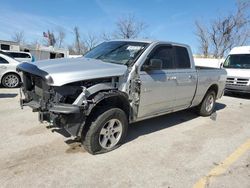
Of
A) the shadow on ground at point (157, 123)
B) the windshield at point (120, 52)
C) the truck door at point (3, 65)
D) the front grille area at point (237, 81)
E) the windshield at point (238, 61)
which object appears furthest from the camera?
the windshield at point (238, 61)

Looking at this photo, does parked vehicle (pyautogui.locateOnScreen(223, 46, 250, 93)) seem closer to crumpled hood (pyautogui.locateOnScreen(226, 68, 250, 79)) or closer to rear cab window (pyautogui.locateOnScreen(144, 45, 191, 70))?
crumpled hood (pyautogui.locateOnScreen(226, 68, 250, 79))

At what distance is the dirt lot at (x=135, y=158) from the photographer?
3.44 metres

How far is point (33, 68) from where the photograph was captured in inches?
155

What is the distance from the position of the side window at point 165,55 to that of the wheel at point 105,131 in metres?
1.46

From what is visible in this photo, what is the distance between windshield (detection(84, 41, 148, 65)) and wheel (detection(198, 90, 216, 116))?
118 inches

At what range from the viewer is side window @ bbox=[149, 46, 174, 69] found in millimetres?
4965

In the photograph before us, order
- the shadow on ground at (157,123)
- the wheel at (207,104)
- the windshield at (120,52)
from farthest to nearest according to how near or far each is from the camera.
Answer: the wheel at (207,104), the shadow on ground at (157,123), the windshield at (120,52)

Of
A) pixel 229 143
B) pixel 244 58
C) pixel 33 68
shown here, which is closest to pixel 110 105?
pixel 33 68

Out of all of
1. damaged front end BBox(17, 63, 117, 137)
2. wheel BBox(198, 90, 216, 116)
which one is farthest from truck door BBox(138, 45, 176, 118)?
wheel BBox(198, 90, 216, 116)

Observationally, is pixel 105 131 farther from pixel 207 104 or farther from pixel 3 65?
pixel 3 65

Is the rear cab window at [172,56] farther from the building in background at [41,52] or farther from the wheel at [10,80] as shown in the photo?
the building in background at [41,52]

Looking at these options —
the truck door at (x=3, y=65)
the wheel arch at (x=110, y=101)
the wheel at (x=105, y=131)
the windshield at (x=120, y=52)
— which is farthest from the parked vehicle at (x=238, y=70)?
the truck door at (x=3, y=65)

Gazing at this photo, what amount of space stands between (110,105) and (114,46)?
1571 millimetres

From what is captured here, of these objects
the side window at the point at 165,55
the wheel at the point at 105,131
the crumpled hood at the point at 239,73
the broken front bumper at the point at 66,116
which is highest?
the side window at the point at 165,55
